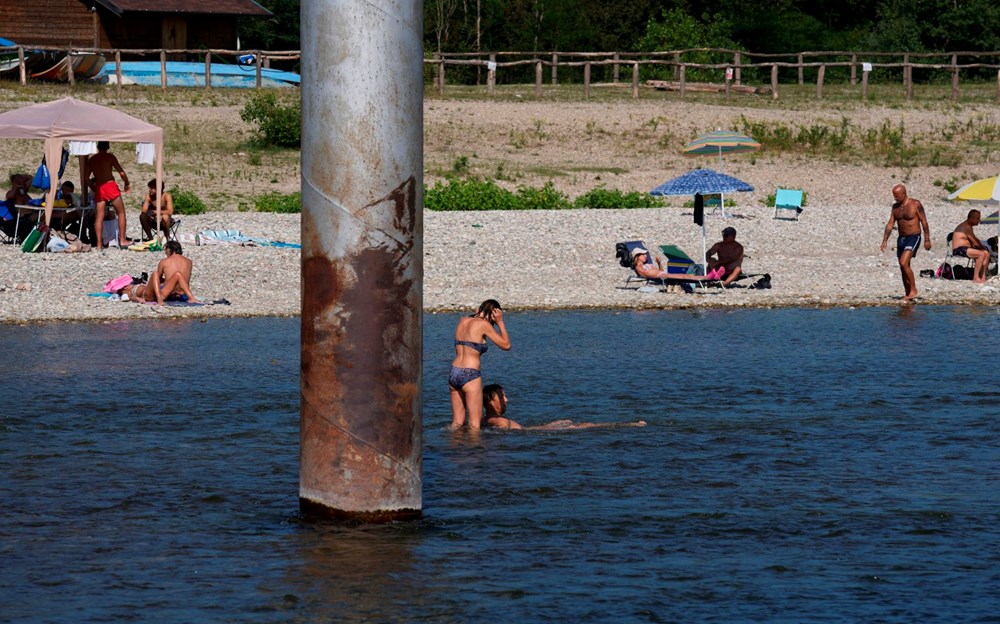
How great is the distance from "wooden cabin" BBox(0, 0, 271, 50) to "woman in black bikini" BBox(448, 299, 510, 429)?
33.5 metres

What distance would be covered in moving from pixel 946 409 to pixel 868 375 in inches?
66.7

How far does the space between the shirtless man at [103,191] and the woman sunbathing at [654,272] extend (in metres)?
6.97

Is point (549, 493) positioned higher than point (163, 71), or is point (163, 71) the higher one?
point (163, 71)

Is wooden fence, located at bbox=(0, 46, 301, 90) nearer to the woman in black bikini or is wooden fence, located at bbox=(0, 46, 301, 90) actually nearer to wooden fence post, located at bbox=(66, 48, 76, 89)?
wooden fence post, located at bbox=(66, 48, 76, 89)

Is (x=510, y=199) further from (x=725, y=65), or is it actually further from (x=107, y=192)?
(x=725, y=65)

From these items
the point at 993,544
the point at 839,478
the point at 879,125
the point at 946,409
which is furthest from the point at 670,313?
the point at 879,125

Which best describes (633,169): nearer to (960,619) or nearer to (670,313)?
(670,313)

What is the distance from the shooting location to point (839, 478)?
9391 mm

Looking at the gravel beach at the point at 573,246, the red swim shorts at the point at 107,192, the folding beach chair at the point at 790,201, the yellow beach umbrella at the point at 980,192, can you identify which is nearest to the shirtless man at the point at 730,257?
the gravel beach at the point at 573,246

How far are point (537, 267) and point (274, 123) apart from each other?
1310 centimetres

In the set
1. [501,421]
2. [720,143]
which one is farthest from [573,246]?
[501,421]

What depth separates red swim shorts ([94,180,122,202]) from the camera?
20.0m

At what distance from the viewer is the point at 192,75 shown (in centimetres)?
3928

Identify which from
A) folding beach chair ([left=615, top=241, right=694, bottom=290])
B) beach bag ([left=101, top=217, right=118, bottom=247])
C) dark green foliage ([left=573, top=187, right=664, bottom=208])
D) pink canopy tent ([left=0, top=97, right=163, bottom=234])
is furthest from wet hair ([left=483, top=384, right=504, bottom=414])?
dark green foliage ([left=573, top=187, right=664, bottom=208])
